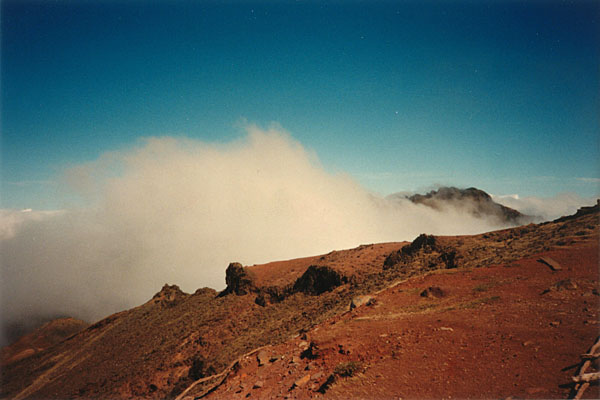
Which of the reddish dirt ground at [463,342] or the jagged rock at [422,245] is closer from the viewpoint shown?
the reddish dirt ground at [463,342]

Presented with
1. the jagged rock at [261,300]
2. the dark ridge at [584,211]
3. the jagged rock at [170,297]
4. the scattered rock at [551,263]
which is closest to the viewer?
the scattered rock at [551,263]

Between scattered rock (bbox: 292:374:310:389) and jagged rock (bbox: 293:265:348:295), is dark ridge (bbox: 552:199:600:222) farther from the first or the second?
scattered rock (bbox: 292:374:310:389)

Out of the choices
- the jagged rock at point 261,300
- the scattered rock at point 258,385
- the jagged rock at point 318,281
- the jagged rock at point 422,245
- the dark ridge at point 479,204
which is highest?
the dark ridge at point 479,204

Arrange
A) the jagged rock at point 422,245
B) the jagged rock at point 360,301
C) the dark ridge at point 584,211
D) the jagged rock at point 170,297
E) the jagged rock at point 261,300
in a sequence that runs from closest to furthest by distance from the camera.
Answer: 1. the jagged rock at point 360,301
2. the dark ridge at point 584,211
3. the jagged rock at point 422,245
4. the jagged rock at point 261,300
5. the jagged rock at point 170,297

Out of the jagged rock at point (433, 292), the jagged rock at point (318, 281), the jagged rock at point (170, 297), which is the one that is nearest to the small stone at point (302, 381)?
the jagged rock at point (433, 292)

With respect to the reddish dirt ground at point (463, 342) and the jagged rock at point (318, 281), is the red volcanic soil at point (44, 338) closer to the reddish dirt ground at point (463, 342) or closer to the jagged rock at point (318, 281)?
the jagged rock at point (318, 281)

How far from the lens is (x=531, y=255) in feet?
45.4

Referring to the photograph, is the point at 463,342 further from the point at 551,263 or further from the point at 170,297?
the point at 170,297

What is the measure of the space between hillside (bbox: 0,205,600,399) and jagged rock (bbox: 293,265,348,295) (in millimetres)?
92

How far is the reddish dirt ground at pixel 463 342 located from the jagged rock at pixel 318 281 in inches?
294

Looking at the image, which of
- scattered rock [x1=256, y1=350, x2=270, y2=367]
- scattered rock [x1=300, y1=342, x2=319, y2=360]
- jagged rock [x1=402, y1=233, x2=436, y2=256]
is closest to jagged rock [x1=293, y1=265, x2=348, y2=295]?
jagged rock [x1=402, y1=233, x2=436, y2=256]

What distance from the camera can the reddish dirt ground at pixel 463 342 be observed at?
245 inches

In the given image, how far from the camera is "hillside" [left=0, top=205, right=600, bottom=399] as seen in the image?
22.2ft

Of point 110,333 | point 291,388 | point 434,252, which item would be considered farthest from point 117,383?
point 434,252
